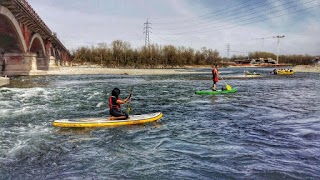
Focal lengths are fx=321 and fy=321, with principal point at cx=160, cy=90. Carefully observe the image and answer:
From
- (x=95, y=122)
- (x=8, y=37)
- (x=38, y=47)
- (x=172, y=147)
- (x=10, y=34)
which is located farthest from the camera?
(x=38, y=47)

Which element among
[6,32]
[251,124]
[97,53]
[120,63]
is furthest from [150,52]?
[251,124]

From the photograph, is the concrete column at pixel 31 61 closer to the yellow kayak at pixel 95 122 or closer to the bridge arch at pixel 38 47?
the bridge arch at pixel 38 47

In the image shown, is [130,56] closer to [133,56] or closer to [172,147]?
[133,56]

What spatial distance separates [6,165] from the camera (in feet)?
26.0

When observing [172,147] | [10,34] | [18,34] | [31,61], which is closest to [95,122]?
[172,147]

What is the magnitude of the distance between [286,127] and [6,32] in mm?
35828

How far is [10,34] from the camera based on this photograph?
129 ft

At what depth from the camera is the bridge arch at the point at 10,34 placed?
3253 centimetres

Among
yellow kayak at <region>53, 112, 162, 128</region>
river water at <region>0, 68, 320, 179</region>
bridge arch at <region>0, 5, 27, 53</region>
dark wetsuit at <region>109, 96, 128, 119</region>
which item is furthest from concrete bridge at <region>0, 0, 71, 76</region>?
dark wetsuit at <region>109, 96, 128, 119</region>

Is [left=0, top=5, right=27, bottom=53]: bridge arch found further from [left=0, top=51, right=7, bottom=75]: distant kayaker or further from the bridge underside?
[left=0, top=51, right=7, bottom=75]: distant kayaker

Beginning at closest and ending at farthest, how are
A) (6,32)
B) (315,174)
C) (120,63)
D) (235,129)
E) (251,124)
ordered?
(315,174) < (235,129) < (251,124) < (6,32) < (120,63)

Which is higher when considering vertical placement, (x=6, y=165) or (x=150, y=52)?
(x=150, y=52)

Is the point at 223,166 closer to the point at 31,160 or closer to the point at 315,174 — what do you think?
the point at 315,174

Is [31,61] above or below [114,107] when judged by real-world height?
above
